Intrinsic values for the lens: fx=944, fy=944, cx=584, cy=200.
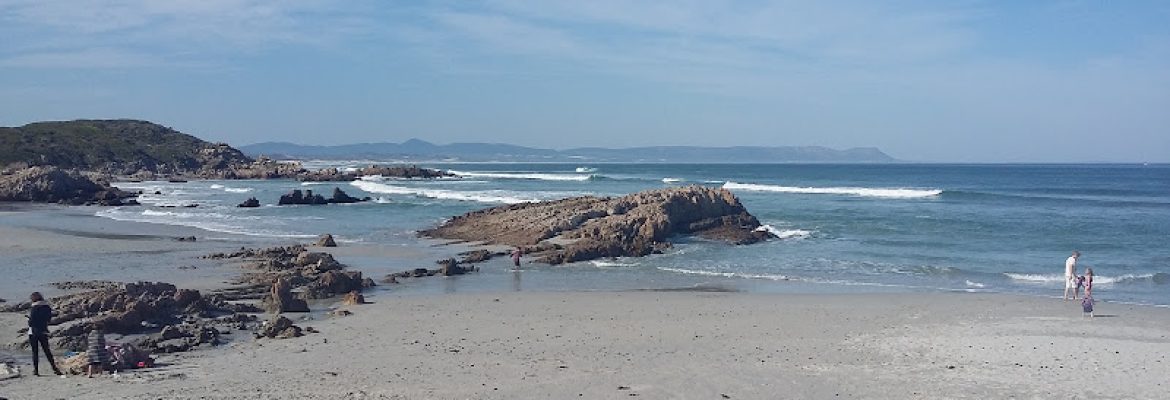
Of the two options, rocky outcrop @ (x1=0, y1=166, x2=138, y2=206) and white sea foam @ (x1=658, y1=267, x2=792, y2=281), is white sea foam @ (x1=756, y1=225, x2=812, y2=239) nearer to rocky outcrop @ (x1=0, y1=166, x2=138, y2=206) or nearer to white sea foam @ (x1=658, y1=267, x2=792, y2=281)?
white sea foam @ (x1=658, y1=267, x2=792, y2=281)

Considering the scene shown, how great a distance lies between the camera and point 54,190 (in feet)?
154

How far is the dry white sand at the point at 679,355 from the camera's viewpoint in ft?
33.2

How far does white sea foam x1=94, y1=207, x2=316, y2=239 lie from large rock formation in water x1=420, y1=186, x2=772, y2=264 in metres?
6.13

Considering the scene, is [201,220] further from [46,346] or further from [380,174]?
[380,174]

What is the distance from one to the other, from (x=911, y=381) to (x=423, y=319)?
293 inches

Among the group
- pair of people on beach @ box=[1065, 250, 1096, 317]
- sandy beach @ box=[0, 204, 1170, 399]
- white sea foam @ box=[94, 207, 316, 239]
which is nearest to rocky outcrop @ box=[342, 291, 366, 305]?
sandy beach @ box=[0, 204, 1170, 399]

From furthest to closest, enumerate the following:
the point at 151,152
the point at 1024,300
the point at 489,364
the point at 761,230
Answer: the point at 151,152 → the point at 761,230 → the point at 1024,300 → the point at 489,364

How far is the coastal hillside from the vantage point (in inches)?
3091

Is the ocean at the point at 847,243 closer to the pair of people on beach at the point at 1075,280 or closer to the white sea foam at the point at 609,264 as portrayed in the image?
the white sea foam at the point at 609,264

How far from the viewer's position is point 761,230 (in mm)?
29734

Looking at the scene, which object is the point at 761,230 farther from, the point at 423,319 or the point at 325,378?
the point at 325,378

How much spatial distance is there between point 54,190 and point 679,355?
4449 cm

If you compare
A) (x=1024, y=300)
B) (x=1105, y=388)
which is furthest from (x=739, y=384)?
(x=1024, y=300)

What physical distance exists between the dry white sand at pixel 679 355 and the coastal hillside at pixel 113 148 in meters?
67.3
